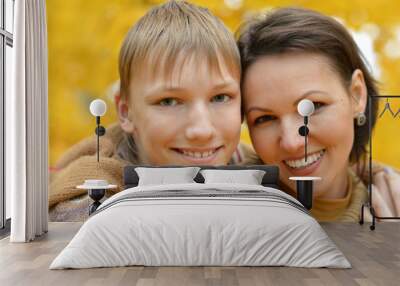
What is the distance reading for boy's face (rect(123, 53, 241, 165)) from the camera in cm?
645

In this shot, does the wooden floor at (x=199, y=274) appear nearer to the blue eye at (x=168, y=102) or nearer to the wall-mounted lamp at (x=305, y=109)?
the wall-mounted lamp at (x=305, y=109)

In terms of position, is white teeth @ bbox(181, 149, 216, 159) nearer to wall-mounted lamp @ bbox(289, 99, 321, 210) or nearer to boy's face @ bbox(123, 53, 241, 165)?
boy's face @ bbox(123, 53, 241, 165)

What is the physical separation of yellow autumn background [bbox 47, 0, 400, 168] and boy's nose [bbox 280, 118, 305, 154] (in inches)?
16.9

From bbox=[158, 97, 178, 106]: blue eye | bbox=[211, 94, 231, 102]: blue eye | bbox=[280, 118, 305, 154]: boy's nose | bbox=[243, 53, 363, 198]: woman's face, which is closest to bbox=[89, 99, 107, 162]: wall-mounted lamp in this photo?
bbox=[158, 97, 178, 106]: blue eye

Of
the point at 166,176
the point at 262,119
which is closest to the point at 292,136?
the point at 262,119

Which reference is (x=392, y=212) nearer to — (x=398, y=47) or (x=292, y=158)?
(x=292, y=158)

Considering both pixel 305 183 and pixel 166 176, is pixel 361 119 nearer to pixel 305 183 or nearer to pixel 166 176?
pixel 305 183

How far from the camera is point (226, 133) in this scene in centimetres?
656

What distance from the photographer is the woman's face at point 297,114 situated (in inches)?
256

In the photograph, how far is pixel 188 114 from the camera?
6.45m

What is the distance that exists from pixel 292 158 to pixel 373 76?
127 centimetres

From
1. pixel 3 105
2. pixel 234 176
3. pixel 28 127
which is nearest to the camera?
pixel 28 127

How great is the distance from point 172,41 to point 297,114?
4.97ft

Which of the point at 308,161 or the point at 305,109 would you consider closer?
the point at 305,109
